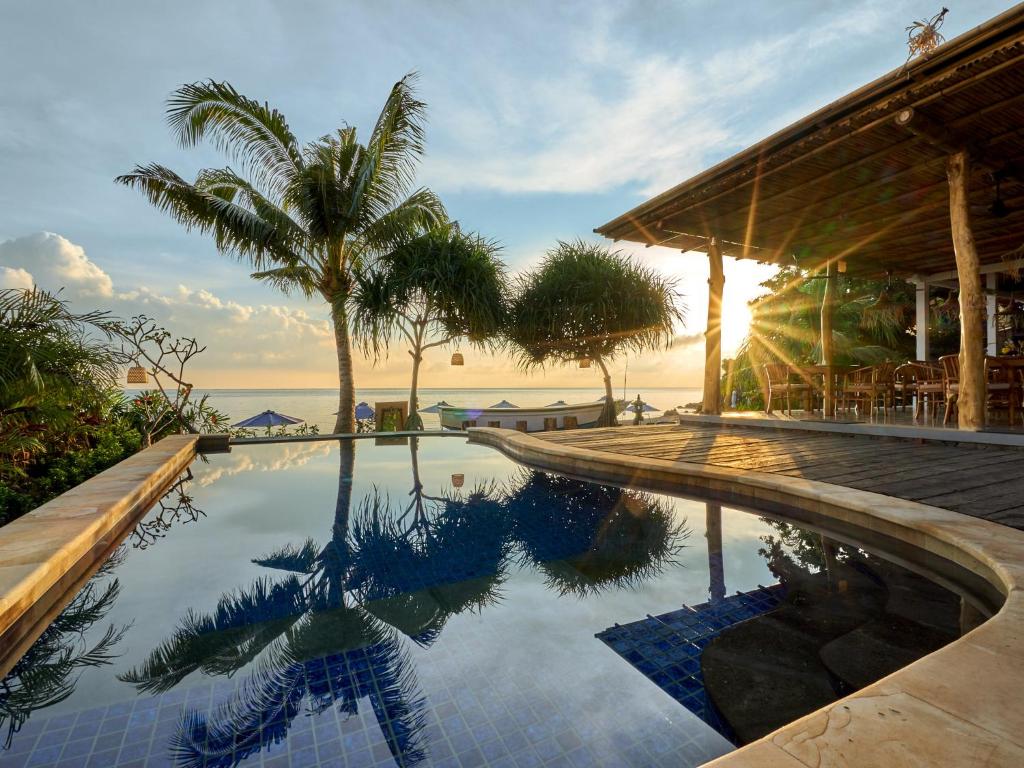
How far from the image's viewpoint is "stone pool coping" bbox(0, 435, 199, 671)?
2.32 metres

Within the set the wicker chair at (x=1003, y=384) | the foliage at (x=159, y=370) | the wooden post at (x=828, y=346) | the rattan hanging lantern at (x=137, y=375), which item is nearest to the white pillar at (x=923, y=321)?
the wooden post at (x=828, y=346)

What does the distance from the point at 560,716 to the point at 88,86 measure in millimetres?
10980

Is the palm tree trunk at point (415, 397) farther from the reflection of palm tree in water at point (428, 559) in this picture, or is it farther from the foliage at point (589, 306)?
the reflection of palm tree in water at point (428, 559)

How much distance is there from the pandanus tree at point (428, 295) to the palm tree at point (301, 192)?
1.32ft

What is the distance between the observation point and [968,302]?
577cm

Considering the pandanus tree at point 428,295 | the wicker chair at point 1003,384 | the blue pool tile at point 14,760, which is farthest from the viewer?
the pandanus tree at point 428,295

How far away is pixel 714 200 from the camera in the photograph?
743 cm

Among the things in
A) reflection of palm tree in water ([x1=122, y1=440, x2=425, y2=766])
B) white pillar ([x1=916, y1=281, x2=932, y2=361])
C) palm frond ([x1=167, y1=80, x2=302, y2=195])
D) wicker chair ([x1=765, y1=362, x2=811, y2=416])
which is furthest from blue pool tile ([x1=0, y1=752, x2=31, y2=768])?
white pillar ([x1=916, y1=281, x2=932, y2=361])

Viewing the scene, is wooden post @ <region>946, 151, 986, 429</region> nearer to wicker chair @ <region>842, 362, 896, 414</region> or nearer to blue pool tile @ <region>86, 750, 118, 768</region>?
wicker chair @ <region>842, 362, 896, 414</region>

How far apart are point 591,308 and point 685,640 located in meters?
11.4

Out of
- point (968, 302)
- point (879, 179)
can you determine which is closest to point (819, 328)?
point (879, 179)

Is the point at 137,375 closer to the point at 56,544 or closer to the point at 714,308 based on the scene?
the point at 56,544

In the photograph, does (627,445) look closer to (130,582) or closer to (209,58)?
(130,582)

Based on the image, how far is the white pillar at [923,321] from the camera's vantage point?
38.0ft
